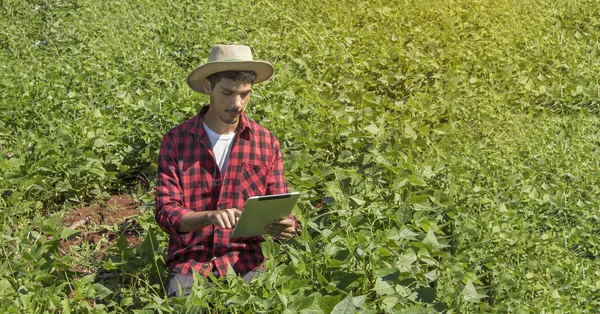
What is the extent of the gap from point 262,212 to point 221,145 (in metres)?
0.58

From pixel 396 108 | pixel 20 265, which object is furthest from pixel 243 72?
pixel 396 108

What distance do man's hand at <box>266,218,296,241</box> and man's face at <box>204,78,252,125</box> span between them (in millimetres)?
512

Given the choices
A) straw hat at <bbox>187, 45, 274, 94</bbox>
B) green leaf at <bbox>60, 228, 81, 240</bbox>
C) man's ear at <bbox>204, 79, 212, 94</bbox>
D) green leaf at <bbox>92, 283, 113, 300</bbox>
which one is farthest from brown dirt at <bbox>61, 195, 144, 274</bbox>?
straw hat at <bbox>187, 45, 274, 94</bbox>

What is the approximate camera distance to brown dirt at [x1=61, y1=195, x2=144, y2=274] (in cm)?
512

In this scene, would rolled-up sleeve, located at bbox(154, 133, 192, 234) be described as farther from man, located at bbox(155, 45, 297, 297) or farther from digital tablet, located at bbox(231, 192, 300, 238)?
digital tablet, located at bbox(231, 192, 300, 238)

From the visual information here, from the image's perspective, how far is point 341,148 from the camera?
5852 millimetres

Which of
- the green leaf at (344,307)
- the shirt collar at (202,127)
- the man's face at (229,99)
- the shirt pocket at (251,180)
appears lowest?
the green leaf at (344,307)

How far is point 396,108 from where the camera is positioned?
6.43m

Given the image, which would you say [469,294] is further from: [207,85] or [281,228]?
[207,85]

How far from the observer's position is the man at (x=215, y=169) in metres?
3.94

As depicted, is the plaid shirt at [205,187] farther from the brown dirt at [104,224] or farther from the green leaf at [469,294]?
the brown dirt at [104,224]

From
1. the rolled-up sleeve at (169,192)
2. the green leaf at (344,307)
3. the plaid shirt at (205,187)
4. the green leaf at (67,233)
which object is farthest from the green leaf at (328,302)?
the green leaf at (67,233)

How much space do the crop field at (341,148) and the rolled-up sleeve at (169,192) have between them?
0.24m

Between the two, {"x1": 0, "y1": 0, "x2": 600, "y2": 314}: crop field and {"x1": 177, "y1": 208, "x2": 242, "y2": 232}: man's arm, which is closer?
{"x1": 177, "y1": 208, "x2": 242, "y2": 232}: man's arm
